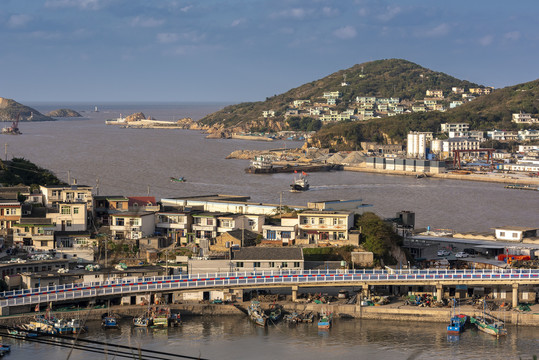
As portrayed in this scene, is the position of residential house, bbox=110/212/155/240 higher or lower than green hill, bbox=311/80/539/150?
lower

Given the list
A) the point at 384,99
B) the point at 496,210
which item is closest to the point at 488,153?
the point at 496,210

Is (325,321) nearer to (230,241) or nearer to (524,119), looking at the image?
(230,241)

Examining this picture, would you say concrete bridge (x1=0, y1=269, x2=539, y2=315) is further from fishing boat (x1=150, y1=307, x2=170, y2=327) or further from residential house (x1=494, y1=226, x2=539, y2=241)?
residential house (x1=494, y1=226, x2=539, y2=241)

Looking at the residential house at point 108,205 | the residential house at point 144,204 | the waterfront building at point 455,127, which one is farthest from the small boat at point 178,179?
the waterfront building at point 455,127

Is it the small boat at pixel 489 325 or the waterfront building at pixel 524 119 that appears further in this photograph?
the waterfront building at pixel 524 119

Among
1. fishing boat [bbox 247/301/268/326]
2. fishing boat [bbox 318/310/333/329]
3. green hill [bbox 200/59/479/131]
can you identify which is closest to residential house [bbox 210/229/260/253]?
fishing boat [bbox 247/301/268/326]

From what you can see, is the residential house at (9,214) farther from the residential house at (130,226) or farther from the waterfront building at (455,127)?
the waterfront building at (455,127)
